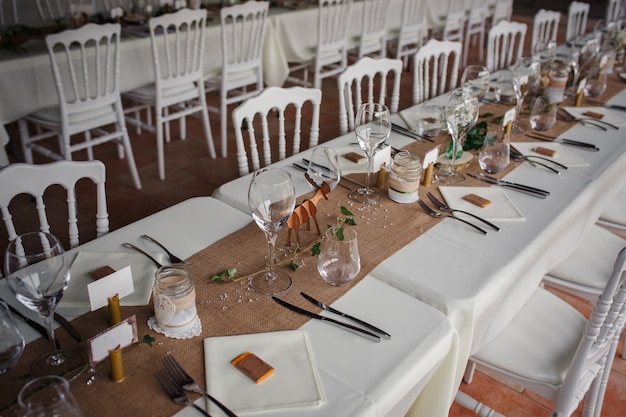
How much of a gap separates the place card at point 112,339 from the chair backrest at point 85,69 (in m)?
1.92

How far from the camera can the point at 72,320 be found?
1090 mm

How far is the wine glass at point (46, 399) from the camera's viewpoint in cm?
72

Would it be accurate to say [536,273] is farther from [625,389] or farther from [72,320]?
[72,320]

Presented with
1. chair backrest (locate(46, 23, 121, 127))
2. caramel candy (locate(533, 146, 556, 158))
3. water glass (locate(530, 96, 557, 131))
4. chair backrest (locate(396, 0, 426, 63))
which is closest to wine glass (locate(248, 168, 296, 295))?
caramel candy (locate(533, 146, 556, 158))

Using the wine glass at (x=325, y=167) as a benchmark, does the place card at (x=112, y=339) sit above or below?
below

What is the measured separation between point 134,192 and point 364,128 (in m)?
1.92

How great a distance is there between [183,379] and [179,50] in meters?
2.55

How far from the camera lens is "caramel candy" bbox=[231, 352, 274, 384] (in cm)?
97

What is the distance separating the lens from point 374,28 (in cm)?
436

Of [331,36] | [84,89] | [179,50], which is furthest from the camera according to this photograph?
[331,36]

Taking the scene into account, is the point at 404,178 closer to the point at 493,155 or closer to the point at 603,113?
the point at 493,155

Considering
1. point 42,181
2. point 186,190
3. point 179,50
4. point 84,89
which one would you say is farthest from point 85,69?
point 42,181

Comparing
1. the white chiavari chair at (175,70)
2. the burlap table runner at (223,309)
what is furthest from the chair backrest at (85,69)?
the burlap table runner at (223,309)

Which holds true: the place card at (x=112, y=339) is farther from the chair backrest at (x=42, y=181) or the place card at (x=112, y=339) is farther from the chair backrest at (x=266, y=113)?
the chair backrest at (x=266, y=113)
